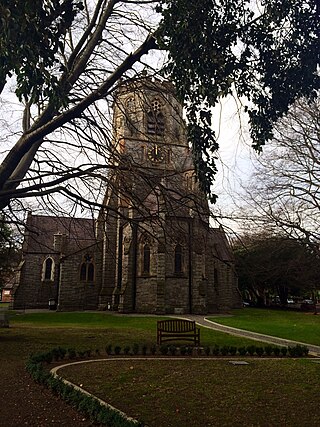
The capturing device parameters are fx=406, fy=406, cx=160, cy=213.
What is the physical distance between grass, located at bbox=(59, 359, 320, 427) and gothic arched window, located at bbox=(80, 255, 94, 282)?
29167 millimetres

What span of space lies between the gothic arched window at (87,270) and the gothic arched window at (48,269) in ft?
14.7

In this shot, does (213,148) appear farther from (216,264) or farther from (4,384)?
(216,264)

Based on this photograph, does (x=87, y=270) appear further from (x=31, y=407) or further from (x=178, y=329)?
(x=31, y=407)

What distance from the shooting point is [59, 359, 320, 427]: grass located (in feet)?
21.6

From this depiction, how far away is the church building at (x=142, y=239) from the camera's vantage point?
28.6 feet

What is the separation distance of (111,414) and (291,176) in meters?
15.8

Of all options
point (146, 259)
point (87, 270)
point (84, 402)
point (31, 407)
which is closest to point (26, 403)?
point (31, 407)

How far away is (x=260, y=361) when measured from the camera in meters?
12.5

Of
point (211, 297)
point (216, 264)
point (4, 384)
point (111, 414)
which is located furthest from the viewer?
point (216, 264)

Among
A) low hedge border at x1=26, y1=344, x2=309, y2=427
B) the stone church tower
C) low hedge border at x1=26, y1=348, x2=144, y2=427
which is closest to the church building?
the stone church tower

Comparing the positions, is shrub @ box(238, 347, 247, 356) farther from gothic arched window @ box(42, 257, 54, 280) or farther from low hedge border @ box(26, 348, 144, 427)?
gothic arched window @ box(42, 257, 54, 280)

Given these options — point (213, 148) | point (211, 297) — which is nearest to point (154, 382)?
point (213, 148)

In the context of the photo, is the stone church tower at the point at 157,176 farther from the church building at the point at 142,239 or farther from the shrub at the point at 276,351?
the shrub at the point at 276,351

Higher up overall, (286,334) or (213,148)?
(213,148)
